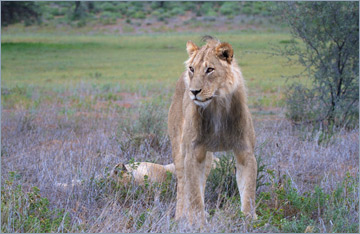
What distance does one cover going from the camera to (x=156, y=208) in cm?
514

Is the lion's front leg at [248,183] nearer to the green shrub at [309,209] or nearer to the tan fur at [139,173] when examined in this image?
the green shrub at [309,209]

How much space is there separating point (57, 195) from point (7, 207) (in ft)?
2.91

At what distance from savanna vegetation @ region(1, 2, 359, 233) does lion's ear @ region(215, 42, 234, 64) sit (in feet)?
4.26

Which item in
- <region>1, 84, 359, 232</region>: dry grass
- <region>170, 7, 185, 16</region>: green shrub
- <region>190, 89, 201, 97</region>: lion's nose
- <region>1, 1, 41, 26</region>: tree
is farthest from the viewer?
<region>170, 7, 185, 16</region>: green shrub

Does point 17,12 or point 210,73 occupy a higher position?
point 210,73

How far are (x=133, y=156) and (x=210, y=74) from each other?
10.1ft

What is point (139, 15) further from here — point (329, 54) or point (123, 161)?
point (123, 161)

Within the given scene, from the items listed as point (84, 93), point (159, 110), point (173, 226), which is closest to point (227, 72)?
point (173, 226)

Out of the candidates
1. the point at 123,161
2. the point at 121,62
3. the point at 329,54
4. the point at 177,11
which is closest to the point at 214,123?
the point at 123,161

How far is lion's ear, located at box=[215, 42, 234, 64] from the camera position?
4.74 meters

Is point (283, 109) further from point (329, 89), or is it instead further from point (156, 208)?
point (156, 208)

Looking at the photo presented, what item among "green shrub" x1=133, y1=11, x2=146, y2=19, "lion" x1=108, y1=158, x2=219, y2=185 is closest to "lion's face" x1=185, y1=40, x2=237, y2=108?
"lion" x1=108, y1=158, x2=219, y2=185

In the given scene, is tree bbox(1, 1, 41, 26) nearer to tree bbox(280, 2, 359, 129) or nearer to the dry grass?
the dry grass

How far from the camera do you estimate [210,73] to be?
15.1 ft
